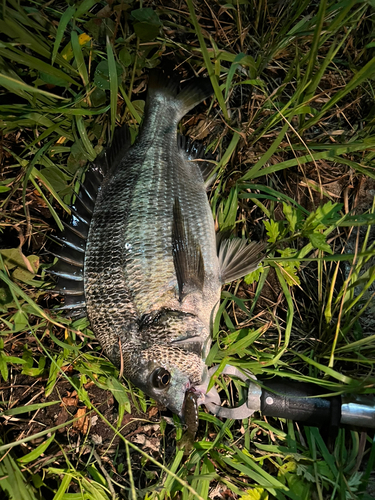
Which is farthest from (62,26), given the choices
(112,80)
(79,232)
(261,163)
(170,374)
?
(170,374)

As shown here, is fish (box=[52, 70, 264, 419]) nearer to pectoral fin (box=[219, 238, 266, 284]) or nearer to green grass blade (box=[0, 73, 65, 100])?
pectoral fin (box=[219, 238, 266, 284])

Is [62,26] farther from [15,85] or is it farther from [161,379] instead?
[161,379]

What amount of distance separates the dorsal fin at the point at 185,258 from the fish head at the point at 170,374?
14.7 inches

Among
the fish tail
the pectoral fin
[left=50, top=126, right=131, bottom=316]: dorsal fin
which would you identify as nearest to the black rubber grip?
the pectoral fin

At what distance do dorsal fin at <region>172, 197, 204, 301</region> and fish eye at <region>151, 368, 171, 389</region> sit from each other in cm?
48

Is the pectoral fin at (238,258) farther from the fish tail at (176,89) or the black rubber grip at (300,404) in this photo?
the fish tail at (176,89)

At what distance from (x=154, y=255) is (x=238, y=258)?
61 centimetres

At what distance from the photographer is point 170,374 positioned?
89.3 inches

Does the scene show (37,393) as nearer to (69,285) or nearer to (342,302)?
(69,285)

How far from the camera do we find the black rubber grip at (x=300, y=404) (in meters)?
2.35

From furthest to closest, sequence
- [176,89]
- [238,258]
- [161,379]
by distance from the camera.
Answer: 1. [176,89]
2. [238,258]
3. [161,379]

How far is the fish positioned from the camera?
231cm

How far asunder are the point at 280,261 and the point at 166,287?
841mm

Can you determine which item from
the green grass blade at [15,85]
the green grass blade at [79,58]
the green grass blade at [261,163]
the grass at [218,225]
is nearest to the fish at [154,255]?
the grass at [218,225]
